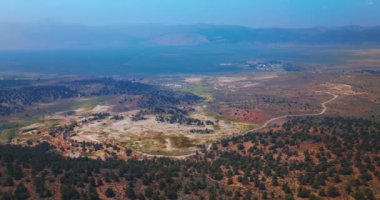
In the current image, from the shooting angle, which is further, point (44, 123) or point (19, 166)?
point (44, 123)

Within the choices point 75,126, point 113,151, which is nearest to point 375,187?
point 113,151

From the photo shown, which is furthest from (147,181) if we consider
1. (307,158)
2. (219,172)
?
(307,158)

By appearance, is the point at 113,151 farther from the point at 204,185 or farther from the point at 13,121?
the point at 13,121

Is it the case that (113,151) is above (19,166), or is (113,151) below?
below

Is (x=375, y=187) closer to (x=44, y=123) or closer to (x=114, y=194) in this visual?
Result: (x=114, y=194)

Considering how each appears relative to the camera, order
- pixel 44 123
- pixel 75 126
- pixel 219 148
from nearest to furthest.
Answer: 1. pixel 219 148
2. pixel 75 126
3. pixel 44 123

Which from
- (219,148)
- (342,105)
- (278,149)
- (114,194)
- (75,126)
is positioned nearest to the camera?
(114,194)
